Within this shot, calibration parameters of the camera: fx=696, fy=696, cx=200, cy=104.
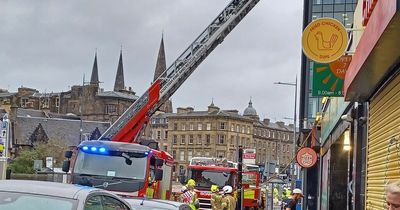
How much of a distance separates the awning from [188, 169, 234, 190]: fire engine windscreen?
1708 centimetres

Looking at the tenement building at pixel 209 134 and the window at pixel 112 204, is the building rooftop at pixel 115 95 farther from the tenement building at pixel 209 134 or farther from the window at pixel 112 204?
the window at pixel 112 204

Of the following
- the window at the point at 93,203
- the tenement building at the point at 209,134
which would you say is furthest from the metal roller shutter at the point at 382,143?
the tenement building at the point at 209,134

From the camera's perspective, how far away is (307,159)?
23016mm

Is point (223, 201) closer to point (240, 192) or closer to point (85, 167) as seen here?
point (85, 167)

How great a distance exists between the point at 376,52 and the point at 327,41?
10.5 feet

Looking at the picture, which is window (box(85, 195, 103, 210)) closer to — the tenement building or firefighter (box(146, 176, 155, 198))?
firefighter (box(146, 176, 155, 198))

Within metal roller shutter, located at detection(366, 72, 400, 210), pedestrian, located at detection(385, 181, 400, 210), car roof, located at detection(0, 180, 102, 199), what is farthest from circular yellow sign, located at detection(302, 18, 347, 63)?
pedestrian, located at detection(385, 181, 400, 210)

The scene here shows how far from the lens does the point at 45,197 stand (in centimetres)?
721

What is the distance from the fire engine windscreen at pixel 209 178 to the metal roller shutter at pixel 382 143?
56.9ft

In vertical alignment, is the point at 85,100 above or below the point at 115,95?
below

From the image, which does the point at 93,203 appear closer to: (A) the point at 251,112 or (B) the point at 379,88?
(B) the point at 379,88

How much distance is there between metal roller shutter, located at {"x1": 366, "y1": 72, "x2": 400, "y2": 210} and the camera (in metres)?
8.03

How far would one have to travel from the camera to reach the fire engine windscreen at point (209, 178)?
2766 centimetres

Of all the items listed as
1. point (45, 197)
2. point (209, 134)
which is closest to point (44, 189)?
point (45, 197)
